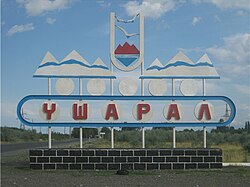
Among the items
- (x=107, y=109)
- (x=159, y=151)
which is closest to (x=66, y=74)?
(x=107, y=109)

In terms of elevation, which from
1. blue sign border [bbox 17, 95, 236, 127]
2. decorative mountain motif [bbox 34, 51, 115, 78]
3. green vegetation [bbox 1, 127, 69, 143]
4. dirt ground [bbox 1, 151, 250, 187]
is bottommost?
green vegetation [bbox 1, 127, 69, 143]

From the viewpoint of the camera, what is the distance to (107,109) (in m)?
17.5

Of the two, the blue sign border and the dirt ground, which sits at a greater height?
the blue sign border

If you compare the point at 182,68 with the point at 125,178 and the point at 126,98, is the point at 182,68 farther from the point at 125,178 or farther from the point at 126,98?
the point at 125,178

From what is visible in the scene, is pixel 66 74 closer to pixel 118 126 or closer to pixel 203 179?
pixel 118 126

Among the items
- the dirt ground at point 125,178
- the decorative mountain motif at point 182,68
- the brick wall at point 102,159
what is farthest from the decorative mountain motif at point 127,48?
the dirt ground at point 125,178

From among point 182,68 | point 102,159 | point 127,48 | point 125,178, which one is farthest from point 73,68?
point 125,178

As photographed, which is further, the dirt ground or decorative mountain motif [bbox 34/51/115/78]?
decorative mountain motif [bbox 34/51/115/78]

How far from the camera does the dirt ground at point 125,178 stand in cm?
1328

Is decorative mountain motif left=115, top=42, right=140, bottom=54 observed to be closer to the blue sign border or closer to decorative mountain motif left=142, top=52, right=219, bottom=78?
decorative mountain motif left=142, top=52, right=219, bottom=78

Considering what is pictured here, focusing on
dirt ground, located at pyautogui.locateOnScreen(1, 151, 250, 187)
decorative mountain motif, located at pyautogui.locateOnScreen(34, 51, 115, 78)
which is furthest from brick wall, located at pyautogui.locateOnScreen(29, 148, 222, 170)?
decorative mountain motif, located at pyautogui.locateOnScreen(34, 51, 115, 78)

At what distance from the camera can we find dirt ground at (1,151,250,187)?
43.6 ft

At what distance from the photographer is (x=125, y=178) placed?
14.6 metres

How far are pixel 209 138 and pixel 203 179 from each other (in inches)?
965
